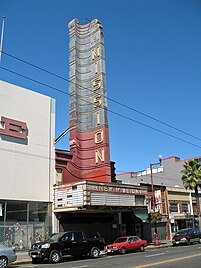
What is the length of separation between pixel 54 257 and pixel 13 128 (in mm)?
12014

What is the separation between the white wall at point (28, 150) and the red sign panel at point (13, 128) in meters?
0.37

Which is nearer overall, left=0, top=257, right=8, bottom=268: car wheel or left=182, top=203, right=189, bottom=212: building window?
left=0, top=257, right=8, bottom=268: car wheel

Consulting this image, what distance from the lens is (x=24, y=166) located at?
27.9 meters

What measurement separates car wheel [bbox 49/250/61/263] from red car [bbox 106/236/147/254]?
5519 millimetres

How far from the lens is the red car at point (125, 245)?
24.2m

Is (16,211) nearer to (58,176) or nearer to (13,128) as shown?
(58,176)

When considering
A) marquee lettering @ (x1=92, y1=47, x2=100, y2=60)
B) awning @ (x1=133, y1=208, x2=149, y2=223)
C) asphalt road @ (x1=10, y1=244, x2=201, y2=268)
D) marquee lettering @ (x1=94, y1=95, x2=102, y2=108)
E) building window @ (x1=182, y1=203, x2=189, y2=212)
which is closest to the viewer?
asphalt road @ (x1=10, y1=244, x2=201, y2=268)

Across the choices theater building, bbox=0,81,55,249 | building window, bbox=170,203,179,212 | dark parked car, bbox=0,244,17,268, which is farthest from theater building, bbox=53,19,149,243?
building window, bbox=170,203,179,212

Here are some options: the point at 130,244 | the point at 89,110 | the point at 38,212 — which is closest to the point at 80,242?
the point at 130,244

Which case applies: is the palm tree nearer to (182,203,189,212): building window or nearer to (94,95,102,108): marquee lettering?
(182,203,189,212): building window

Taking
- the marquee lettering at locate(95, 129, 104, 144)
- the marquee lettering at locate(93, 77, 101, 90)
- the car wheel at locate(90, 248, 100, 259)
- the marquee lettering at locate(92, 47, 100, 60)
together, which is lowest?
the car wheel at locate(90, 248, 100, 259)

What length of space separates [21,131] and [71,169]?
6231mm

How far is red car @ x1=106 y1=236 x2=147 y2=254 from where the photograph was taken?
24.2 metres

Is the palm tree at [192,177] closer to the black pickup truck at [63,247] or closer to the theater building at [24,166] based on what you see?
the theater building at [24,166]
